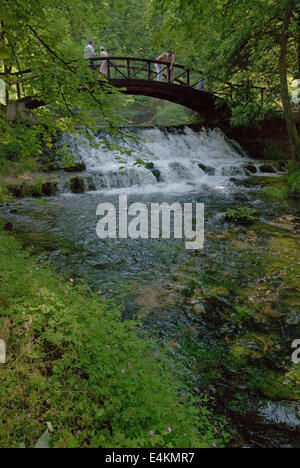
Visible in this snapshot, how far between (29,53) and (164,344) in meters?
3.81

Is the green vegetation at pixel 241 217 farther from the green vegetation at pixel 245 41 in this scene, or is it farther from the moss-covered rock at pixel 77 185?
the moss-covered rock at pixel 77 185

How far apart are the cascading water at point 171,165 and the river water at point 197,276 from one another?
0.82 ft

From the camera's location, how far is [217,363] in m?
3.28

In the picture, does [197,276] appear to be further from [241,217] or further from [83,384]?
[241,217]

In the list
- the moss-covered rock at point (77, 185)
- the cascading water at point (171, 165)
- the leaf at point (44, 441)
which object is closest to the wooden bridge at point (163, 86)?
the cascading water at point (171, 165)

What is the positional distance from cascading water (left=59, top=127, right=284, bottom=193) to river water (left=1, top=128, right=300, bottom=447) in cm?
25

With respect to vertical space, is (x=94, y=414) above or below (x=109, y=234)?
below

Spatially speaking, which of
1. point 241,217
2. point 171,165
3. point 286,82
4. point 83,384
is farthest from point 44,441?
point 171,165

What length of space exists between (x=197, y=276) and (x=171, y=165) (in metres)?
9.92

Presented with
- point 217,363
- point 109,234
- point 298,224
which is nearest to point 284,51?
point 298,224

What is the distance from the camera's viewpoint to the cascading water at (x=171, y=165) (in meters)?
12.3

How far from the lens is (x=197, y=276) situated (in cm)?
526

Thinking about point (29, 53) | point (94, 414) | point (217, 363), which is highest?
point (29, 53)
